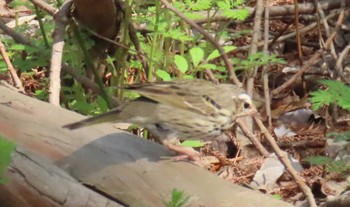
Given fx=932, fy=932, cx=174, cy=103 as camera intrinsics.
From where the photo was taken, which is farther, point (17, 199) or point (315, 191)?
point (315, 191)

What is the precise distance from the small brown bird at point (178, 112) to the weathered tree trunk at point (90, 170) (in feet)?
0.35

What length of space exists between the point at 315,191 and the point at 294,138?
40.5 inches

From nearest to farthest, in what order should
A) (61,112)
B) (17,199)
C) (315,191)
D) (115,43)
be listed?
(17,199), (61,112), (315,191), (115,43)

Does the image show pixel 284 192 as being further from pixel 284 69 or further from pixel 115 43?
pixel 284 69

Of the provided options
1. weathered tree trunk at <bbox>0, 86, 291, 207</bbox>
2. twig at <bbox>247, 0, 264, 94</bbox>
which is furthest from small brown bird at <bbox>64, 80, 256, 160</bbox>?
twig at <bbox>247, 0, 264, 94</bbox>

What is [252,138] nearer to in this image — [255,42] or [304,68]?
[255,42]

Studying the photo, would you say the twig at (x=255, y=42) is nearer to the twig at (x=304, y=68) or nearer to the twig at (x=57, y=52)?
the twig at (x=304, y=68)

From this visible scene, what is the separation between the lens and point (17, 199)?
3.93m

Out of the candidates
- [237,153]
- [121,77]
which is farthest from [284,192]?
[121,77]

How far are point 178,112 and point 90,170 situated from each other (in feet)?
1.53

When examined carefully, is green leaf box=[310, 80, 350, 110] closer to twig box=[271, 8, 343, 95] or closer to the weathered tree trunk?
the weathered tree trunk

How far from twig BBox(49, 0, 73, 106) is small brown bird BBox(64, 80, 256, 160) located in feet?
3.60

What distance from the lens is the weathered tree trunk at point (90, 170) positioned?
3576 millimetres

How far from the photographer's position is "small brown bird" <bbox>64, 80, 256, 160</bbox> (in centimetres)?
410
